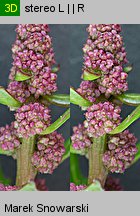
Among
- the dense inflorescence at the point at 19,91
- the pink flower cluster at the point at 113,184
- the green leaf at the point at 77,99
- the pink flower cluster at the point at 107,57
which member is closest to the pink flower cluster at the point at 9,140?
the dense inflorescence at the point at 19,91

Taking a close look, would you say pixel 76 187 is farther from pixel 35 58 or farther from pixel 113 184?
pixel 35 58

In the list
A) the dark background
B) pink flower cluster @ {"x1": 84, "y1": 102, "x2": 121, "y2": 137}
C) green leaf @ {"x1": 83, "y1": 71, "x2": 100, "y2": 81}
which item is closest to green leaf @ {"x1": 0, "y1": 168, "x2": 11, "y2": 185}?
the dark background

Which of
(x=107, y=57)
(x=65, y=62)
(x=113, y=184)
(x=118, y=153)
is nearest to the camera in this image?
(x=107, y=57)

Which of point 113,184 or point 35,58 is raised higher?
point 35,58

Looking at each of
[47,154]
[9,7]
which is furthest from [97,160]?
[9,7]
